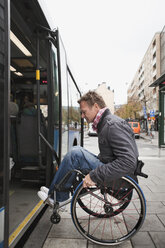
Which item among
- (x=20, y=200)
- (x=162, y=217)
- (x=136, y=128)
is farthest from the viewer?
(x=136, y=128)

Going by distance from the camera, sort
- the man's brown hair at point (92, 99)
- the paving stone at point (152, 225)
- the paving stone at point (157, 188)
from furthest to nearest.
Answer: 1. the paving stone at point (157, 188)
2. the paving stone at point (152, 225)
3. the man's brown hair at point (92, 99)

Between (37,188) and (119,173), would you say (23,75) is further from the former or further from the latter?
(119,173)

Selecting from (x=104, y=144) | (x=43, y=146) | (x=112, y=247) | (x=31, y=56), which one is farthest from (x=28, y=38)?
(x=112, y=247)

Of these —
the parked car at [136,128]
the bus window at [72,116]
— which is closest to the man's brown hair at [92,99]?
the bus window at [72,116]

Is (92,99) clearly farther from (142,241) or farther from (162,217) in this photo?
(162,217)

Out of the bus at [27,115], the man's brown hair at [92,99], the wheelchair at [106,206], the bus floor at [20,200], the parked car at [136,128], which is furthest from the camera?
the parked car at [136,128]

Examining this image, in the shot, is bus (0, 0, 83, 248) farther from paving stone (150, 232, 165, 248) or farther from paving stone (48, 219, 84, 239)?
paving stone (150, 232, 165, 248)

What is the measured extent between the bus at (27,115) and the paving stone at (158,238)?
1482mm

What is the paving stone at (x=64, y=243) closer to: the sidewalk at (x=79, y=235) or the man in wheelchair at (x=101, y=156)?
the sidewalk at (x=79, y=235)

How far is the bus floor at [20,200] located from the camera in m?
3.01

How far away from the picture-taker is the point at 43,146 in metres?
4.20

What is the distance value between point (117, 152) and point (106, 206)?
70cm

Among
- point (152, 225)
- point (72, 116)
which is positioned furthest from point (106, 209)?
point (72, 116)

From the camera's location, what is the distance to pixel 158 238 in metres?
2.65
